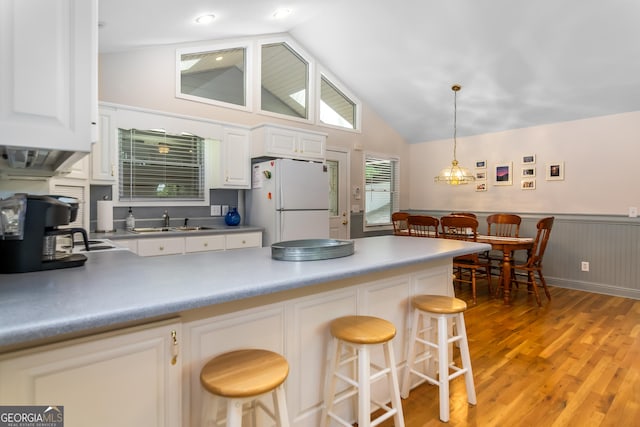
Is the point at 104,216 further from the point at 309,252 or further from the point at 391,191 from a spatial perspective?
the point at 391,191

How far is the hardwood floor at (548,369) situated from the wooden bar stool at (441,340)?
0.12 metres

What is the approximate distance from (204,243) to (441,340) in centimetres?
250

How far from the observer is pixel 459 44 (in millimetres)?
4000

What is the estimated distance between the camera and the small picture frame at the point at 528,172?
5004mm

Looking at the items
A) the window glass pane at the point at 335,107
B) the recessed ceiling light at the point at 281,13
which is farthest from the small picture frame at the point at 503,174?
the recessed ceiling light at the point at 281,13

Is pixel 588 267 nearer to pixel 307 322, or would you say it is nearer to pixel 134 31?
pixel 307 322

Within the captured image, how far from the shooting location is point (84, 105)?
119 centimetres

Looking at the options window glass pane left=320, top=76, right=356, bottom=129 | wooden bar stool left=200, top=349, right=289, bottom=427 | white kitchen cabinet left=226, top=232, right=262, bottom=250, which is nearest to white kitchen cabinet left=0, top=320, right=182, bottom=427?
wooden bar stool left=200, top=349, right=289, bottom=427

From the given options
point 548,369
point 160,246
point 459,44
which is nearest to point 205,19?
point 160,246

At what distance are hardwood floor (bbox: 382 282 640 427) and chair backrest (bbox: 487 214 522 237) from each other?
3.89 feet

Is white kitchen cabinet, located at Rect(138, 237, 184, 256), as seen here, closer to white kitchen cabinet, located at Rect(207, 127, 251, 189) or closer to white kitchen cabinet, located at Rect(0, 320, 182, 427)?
white kitchen cabinet, located at Rect(207, 127, 251, 189)

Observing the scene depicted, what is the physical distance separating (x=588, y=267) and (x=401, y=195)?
292 centimetres

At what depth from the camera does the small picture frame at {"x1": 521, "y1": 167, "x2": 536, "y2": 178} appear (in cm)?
500

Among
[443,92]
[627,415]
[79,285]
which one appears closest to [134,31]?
[79,285]
